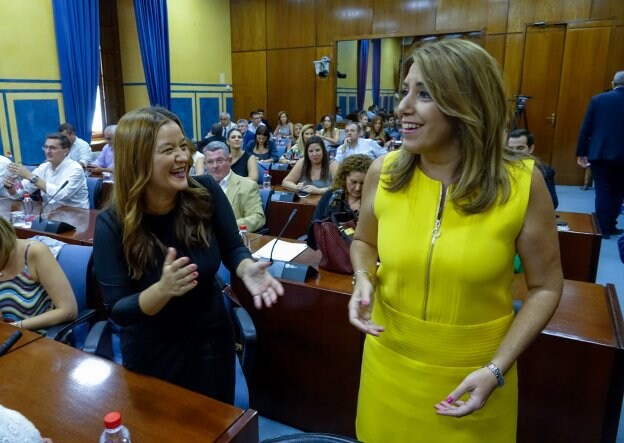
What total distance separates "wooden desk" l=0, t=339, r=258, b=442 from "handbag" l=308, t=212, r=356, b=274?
996 millimetres

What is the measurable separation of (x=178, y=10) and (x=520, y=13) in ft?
19.3

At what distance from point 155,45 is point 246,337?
7457 millimetres

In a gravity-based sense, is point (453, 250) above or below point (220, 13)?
below

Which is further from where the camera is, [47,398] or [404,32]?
[404,32]

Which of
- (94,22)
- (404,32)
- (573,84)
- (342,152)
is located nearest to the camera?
(342,152)

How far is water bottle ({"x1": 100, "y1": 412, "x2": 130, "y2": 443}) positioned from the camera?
94 centimetres

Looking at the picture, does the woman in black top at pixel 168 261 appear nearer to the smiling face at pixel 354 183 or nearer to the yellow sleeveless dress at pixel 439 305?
the yellow sleeveless dress at pixel 439 305

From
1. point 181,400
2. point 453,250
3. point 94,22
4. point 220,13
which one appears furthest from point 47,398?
point 220,13

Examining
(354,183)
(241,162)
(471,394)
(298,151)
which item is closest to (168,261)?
(471,394)

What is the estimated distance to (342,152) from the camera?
5.67 m

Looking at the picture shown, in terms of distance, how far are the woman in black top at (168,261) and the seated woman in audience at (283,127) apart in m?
7.61

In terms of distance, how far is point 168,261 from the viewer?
1128 mm

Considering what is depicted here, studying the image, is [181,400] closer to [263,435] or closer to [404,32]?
[263,435]

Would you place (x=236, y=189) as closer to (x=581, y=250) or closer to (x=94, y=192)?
(x=94, y=192)
